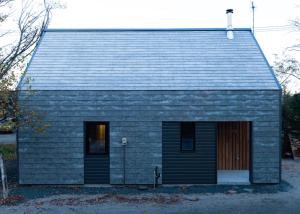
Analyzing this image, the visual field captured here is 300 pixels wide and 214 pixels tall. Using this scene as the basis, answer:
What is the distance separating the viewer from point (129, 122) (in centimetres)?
1389

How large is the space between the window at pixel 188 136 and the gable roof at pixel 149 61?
1293 millimetres

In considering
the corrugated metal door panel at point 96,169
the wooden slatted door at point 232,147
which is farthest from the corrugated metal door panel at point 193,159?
the wooden slatted door at point 232,147

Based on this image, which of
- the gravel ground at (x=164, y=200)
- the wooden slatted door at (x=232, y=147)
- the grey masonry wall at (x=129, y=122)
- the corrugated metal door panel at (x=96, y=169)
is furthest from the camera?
the wooden slatted door at (x=232, y=147)

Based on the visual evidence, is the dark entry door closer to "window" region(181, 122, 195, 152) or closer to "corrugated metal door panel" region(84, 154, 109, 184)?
"corrugated metal door panel" region(84, 154, 109, 184)

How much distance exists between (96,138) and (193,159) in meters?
3.36

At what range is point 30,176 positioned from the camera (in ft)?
45.6

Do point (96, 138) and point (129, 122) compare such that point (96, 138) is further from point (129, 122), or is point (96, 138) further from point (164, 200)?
point (164, 200)

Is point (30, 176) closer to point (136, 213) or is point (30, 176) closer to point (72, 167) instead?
point (72, 167)

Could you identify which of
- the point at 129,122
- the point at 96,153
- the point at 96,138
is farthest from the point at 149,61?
the point at 96,153

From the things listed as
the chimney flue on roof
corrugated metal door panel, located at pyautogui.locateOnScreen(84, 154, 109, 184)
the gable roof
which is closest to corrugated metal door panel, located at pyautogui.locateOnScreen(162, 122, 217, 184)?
the gable roof

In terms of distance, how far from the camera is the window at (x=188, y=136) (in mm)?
14195

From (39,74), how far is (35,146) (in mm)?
2507

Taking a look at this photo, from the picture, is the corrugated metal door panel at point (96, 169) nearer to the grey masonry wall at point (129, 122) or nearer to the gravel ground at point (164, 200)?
the grey masonry wall at point (129, 122)

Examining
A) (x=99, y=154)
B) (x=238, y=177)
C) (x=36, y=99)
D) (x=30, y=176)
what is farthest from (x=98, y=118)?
(x=238, y=177)
